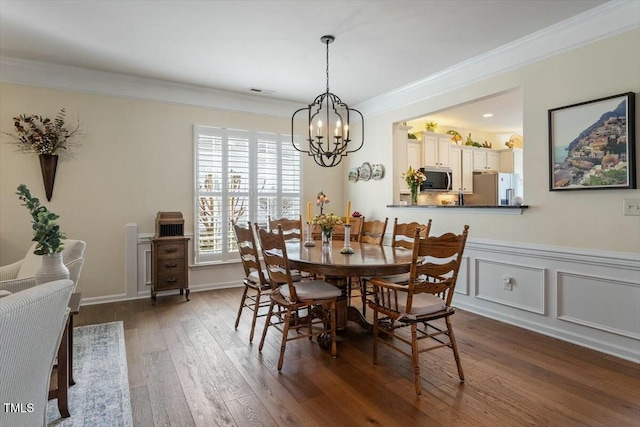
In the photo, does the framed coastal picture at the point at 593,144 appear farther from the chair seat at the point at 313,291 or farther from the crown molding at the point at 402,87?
the chair seat at the point at 313,291

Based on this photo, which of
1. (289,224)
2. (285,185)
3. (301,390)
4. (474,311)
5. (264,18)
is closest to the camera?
(301,390)

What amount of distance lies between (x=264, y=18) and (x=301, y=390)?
2805 millimetres

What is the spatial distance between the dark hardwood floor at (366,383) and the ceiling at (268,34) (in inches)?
105

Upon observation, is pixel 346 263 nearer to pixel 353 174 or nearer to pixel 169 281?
pixel 169 281

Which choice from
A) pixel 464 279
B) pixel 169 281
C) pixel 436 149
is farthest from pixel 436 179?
pixel 169 281

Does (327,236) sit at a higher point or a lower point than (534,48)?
lower

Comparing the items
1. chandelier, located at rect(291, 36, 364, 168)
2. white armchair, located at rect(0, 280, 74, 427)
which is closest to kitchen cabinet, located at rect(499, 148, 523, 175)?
chandelier, located at rect(291, 36, 364, 168)

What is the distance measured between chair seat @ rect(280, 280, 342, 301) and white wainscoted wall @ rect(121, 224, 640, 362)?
1826 mm

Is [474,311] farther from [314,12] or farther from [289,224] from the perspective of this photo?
[314,12]

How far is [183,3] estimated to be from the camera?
266 cm

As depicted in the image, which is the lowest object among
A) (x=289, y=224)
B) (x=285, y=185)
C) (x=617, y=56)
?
(x=289, y=224)

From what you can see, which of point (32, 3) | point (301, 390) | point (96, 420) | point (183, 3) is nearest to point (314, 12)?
point (183, 3)

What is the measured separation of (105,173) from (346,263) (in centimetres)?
336

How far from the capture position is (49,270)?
6.12 feet
